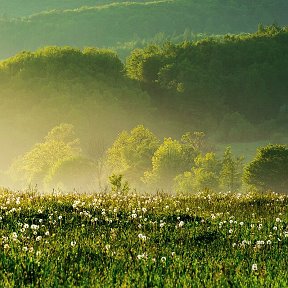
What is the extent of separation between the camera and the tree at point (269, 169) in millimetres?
76250

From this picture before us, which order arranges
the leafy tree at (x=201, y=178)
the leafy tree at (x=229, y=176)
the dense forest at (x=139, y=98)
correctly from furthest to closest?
1. the dense forest at (x=139, y=98)
2. the leafy tree at (x=201, y=178)
3. the leafy tree at (x=229, y=176)

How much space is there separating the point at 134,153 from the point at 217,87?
3870 centimetres

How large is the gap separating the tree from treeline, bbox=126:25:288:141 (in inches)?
1981

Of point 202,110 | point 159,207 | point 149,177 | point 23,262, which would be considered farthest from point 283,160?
point 23,262

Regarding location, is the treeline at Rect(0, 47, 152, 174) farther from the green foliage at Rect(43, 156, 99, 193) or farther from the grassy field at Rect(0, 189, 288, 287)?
the grassy field at Rect(0, 189, 288, 287)

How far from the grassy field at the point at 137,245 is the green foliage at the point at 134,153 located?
88.3 metres

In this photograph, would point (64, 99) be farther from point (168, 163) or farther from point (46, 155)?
point (168, 163)

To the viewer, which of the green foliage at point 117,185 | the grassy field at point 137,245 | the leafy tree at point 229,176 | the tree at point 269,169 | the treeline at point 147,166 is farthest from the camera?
the leafy tree at point 229,176

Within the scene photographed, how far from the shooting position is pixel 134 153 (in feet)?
334

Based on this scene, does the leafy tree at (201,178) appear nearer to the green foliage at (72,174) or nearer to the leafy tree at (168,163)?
the leafy tree at (168,163)

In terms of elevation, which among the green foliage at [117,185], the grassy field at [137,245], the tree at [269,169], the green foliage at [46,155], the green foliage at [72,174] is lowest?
the grassy field at [137,245]

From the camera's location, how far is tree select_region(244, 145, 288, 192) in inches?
3002

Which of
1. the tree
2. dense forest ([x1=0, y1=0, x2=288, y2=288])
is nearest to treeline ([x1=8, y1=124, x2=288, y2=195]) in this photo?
the tree

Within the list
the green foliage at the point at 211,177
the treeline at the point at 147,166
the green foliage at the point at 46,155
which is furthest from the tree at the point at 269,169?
the green foliage at the point at 46,155
